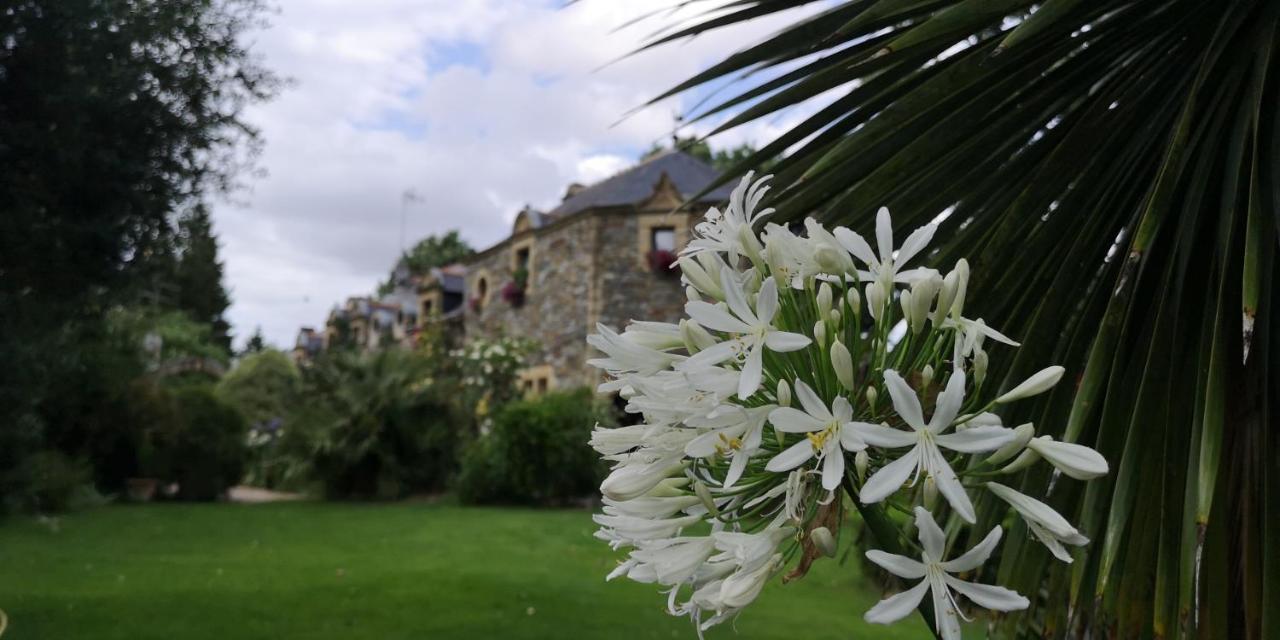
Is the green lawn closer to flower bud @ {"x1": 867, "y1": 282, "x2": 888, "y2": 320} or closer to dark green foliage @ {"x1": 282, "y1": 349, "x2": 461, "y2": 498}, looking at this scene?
dark green foliage @ {"x1": 282, "y1": 349, "x2": 461, "y2": 498}

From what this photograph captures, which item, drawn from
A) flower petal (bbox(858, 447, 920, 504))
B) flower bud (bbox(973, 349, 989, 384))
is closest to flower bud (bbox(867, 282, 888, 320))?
flower bud (bbox(973, 349, 989, 384))

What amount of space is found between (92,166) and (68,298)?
1.00m

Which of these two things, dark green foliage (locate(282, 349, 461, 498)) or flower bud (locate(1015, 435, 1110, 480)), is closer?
flower bud (locate(1015, 435, 1110, 480))

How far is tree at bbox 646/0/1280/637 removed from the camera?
1622 millimetres

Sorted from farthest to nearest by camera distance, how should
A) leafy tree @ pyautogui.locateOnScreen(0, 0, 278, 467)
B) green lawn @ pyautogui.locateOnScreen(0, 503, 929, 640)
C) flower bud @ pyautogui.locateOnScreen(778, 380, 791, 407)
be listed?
green lawn @ pyautogui.locateOnScreen(0, 503, 929, 640) → leafy tree @ pyautogui.locateOnScreen(0, 0, 278, 467) → flower bud @ pyautogui.locateOnScreen(778, 380, 791, 407)

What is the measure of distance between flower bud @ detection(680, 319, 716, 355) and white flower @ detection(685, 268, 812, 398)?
2 cm

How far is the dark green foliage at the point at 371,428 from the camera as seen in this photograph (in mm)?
18984

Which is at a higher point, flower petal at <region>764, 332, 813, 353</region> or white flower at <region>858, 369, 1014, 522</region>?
flower petal at <region>764, 332, 813, 353</region>

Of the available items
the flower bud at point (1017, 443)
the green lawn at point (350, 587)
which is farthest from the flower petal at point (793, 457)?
the green lawn at point (350, 587)

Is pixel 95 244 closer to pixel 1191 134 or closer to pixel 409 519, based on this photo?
pixel 1191 134

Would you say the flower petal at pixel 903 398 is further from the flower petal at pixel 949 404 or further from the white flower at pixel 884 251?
the white flower at pixel 884 251

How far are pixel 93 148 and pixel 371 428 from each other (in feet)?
44.7

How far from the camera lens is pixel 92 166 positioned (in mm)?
6012

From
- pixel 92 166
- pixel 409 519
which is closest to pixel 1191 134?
pixel 92 166
